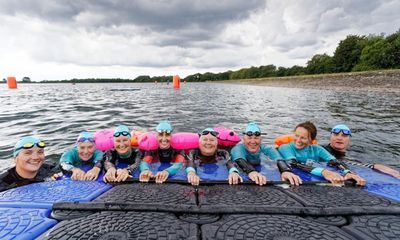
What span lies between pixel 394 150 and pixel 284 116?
761cm

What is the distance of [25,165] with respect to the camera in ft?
14.8

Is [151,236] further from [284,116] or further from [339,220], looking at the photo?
[284,116]

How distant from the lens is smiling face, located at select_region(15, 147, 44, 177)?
4445 mm

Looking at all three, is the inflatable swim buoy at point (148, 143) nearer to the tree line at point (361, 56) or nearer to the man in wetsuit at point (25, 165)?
the man in wetsuit at point (25, 165)

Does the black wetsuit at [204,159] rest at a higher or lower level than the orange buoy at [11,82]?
lower

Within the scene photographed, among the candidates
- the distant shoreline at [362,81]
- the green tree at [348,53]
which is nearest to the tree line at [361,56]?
the green tree at [348,53]

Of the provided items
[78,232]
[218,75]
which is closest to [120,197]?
[78,232]

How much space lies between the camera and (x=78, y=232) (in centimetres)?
258

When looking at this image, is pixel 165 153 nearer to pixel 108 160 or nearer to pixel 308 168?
pixel 108 160

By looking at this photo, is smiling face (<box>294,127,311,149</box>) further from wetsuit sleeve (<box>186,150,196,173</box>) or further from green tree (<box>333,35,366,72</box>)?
green tree (<box>333,35,366,72</box>)

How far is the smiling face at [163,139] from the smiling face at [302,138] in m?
3.04

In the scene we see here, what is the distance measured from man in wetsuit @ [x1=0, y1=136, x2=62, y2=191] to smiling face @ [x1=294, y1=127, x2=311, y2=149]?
530cm

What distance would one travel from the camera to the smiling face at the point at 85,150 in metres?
5.32

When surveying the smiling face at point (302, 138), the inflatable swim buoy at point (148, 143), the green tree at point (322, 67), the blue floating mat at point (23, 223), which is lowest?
the blue floating mat at point (23, 223)
